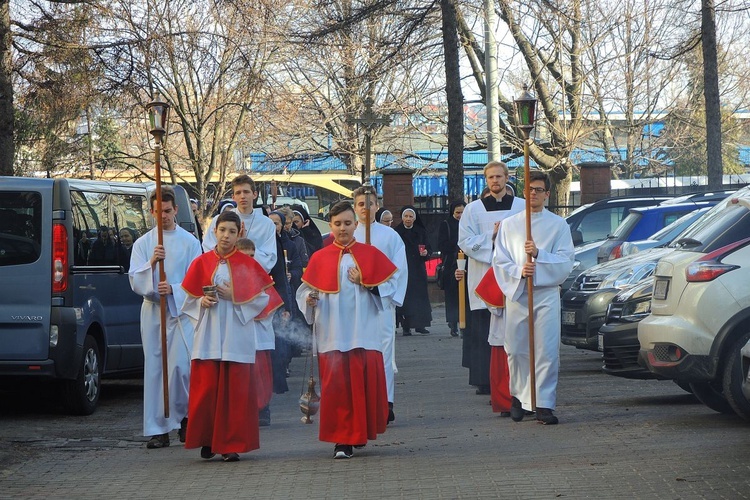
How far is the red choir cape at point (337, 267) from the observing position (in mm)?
8797

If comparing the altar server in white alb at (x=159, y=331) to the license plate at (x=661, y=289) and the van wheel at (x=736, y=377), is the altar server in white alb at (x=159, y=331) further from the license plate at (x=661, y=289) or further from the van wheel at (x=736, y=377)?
the van wheel at (x=736, y=377)

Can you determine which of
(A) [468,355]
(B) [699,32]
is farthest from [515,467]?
(B) [699,32]

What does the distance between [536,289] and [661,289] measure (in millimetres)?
1039

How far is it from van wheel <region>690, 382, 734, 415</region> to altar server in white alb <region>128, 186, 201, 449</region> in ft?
13.4

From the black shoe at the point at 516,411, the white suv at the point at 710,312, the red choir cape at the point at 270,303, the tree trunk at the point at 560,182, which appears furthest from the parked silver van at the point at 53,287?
the tree trunk at the point at 560,182

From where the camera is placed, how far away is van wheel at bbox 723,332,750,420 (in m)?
9.15

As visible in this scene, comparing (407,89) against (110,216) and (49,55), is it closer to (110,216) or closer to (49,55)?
(49,55)

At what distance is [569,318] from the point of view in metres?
14.0

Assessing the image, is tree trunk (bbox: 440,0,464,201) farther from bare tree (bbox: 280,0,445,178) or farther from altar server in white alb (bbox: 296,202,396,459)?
altar server in white alb (bbox: 296,202,396,459)

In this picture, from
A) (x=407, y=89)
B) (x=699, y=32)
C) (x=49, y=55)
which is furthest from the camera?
(x=407, y=89)

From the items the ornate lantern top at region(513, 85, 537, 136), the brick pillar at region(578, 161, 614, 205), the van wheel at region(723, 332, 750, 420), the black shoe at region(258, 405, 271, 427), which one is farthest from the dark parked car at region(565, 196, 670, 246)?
the van wheel at region(723, 332, 750, 420)

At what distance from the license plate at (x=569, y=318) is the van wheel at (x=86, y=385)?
530 centimetres

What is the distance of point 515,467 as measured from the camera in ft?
26.1

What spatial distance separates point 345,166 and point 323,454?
39.2m
